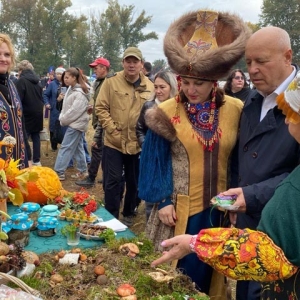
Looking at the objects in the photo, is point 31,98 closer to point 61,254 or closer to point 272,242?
point 61,254

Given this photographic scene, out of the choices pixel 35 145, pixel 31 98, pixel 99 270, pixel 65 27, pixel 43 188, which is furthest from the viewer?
pixel 65 27

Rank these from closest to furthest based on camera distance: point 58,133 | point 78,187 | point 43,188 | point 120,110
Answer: point 43,188, point 120,110, point 78,187, point 58,133

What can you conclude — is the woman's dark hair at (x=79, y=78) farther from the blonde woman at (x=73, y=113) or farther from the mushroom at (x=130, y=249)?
the mushroom at (x=130, y=249)

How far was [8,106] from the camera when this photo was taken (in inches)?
117

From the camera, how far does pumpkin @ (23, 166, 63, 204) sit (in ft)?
8.97

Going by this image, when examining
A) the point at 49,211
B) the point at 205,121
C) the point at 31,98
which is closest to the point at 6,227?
the point at 49,211

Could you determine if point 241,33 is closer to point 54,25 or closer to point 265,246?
point 265,246

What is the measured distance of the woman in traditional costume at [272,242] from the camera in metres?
1.15

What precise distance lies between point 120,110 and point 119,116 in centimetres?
7

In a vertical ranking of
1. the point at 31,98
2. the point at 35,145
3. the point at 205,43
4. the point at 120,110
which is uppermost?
the point at 205,43

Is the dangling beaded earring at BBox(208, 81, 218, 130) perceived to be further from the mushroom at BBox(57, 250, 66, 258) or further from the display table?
the mushroom at BBox(57, 250, 66, 258)

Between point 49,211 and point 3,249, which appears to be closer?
point 3,249

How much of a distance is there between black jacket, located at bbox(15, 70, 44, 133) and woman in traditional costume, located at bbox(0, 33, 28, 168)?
10.4 ft

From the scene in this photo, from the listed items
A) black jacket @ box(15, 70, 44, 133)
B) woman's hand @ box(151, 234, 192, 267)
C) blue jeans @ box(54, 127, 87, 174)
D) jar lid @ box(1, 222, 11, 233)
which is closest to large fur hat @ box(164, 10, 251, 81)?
woman's hand @ box(151, 234, 192, 267)
